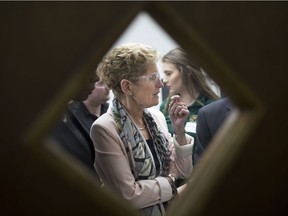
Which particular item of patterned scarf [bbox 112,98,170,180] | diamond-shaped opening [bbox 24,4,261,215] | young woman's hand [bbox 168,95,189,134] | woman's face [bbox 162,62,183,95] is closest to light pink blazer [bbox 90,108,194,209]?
patterned scarf [bbox 112,98,170,180]

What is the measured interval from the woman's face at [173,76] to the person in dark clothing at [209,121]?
259 mm

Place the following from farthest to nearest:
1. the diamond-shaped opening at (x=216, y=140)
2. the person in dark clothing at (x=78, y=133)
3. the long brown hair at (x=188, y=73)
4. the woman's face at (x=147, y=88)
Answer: the long brown hair at (x=188, y=73) → the woman's face at (x=147, y=88) → the person in dark clothing at (x=78, y=133) → the diamond-shaped opening at (x=216, y=140)

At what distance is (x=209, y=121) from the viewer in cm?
70

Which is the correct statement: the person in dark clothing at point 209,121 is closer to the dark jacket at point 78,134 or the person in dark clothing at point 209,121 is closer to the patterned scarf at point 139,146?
the patterned scarf at point 139,146

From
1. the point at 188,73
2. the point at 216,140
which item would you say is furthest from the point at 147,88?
the point at 216,140

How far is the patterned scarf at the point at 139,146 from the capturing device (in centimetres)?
72

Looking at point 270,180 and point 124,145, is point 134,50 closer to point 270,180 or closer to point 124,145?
point 124,145

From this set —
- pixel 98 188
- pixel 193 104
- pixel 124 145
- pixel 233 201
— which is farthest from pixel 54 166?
pixel 193 104

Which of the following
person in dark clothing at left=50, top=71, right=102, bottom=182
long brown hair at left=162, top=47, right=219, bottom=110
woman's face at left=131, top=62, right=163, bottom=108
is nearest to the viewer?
person in dark clothing at left=50, top=71, right=102, bottom=182

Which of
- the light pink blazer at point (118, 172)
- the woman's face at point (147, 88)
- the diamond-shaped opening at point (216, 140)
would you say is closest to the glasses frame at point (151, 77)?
the woman's face at point (147, 88)

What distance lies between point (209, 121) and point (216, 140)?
0.40 m

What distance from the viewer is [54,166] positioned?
249 millimetres

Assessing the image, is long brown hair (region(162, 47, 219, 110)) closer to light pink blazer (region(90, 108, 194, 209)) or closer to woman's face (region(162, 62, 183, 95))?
woman's face (region(162, 62, 183, 95))

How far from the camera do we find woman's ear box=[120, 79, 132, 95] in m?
0.79
